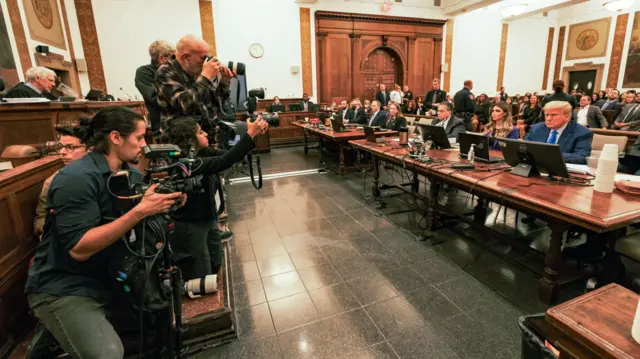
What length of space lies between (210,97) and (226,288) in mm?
1274

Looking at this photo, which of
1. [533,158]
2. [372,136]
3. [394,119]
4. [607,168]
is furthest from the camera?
[394,119]

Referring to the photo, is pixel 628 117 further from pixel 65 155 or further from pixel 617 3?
pixel 65 155

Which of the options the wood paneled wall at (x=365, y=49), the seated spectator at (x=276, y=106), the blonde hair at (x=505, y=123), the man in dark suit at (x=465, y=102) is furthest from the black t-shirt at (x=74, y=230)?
the wood paneled wall at (x=365, y=49)

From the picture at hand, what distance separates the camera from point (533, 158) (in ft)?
7.22

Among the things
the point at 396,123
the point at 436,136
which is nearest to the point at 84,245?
the point at 436,136

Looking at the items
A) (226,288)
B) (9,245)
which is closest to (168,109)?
(9,245)

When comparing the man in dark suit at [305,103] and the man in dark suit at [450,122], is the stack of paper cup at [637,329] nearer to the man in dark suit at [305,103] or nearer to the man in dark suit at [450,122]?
the man in dark suit at [450,122]

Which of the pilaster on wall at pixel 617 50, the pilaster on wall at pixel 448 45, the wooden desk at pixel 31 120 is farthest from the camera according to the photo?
the pilaster on wall at pixel 448 45

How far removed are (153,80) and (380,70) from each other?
33.2 feet

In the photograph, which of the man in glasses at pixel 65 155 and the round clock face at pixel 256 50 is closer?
the man in glasses at pixel 65 155

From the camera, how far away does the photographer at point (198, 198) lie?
166cm

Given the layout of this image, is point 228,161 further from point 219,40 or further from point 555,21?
point 555,21

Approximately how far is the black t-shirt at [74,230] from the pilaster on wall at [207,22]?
8.47 metres

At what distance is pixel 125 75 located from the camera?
27.5 ft
